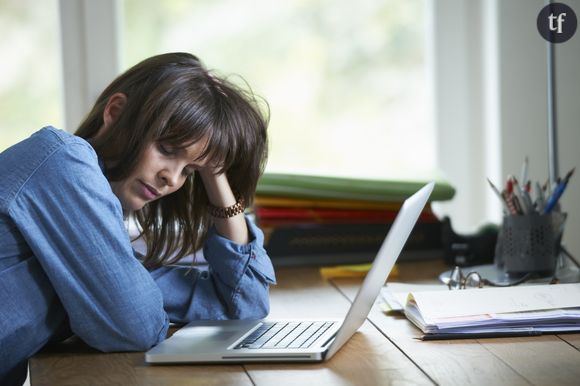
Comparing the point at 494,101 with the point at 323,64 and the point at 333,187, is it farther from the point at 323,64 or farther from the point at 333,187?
the point at 333,187

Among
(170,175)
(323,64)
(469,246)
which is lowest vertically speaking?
(469,246)

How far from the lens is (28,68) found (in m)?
2.31

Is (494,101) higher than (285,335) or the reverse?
higher

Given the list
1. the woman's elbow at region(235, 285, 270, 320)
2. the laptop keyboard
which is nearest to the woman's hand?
the woman's elbow at region(235, 285, 270, 320)

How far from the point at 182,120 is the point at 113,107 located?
0.14 m

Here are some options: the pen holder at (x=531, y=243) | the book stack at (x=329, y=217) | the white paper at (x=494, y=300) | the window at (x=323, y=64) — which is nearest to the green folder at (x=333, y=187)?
the book stack at (x=329, y=217)

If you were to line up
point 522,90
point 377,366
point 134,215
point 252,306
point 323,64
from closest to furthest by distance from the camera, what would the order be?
point 377,366
point 252,306
point 134,215
point 522,90
point 323,64

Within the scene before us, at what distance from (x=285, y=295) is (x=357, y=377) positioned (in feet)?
1.93

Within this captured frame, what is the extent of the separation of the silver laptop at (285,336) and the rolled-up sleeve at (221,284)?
9cm

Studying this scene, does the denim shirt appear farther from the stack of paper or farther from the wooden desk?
the stack of paper

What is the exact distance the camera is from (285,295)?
1623mm

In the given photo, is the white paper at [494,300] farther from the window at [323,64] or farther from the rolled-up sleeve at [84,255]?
the window at [323,64]

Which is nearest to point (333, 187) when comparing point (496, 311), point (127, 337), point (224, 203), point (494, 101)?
point (224, 203)

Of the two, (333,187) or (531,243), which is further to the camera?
(333,187)
